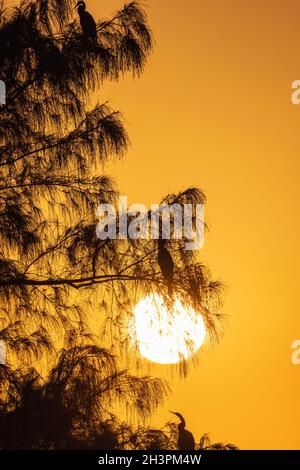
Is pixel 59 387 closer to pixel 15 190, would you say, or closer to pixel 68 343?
pixel 68 343

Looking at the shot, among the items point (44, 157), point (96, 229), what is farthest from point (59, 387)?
point (44, 157)

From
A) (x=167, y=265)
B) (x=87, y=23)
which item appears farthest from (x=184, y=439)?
(x=87, y=23)

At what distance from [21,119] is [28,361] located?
2075mm

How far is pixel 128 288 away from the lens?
8305 mm

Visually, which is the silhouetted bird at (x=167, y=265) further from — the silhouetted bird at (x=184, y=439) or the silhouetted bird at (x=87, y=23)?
the silhouetted bird at (x=87, y=23)

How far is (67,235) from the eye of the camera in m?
8.34

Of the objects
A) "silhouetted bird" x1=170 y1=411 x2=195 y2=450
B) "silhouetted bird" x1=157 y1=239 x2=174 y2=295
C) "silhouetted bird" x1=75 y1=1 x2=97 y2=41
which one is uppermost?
"silhouetted bird" x1=75 y1=1 x2=97 y2=41

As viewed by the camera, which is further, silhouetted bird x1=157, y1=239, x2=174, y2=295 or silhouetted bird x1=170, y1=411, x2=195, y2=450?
silhouetted bird x1=170, y1=411, x2=195, y2=450

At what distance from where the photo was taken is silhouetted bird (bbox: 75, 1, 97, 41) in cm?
845

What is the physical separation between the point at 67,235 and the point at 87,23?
6.18 ft

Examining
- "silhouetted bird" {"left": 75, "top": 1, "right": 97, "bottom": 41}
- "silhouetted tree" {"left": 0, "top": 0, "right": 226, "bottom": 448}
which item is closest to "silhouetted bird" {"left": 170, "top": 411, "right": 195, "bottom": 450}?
"silhouetted tree" {"left": 0, "top": 0, "right": 226, "bottom": 448}

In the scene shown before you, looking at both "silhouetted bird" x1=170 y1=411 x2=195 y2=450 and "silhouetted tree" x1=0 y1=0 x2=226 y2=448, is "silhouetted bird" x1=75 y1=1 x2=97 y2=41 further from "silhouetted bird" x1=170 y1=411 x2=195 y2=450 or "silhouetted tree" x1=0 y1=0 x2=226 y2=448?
"silhouetted bird" x1=170 y1=411 x2=195 y2=450

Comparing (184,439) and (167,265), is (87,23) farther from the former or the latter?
(184,439)

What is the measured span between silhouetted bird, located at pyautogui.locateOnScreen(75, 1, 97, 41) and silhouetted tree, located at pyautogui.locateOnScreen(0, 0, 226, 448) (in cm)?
7
